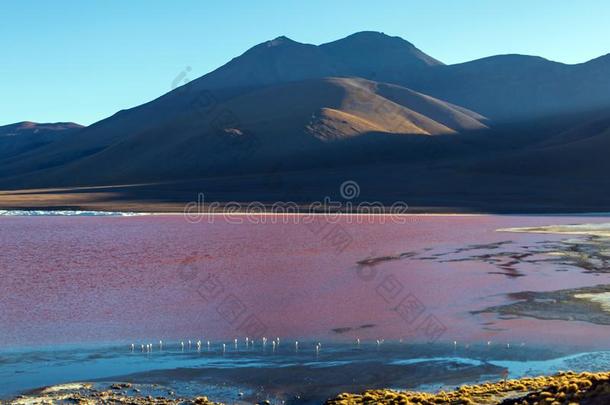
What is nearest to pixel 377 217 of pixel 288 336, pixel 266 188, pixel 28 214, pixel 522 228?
pixel 522 228

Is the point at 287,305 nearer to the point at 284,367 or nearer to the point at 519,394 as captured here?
the point at 284,367

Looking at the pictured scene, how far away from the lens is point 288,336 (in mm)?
18484

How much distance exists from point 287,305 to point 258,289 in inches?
126

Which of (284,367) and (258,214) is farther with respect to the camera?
(258,214)

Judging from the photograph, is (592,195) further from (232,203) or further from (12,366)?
(12,366)

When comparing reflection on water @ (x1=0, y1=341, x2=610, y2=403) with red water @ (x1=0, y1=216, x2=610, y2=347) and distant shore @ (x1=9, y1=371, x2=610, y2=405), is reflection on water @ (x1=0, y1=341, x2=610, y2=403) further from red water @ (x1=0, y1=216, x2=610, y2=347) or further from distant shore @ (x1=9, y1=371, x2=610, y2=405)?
red water @ (x1=0, y1=216, x2=610, y2=347)

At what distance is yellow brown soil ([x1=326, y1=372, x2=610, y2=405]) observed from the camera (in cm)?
1091

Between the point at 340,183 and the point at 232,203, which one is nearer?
the point at 232,203

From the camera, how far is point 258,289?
25828 millimetres


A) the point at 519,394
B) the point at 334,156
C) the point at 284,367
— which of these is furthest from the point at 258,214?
the point at 519,394

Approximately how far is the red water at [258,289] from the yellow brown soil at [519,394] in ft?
15.9

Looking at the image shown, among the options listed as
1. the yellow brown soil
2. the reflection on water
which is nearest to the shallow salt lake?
the reflection on water

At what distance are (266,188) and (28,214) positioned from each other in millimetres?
30332

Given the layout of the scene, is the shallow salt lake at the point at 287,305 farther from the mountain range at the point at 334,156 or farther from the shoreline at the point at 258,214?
the mountain range at the point at 334,156
